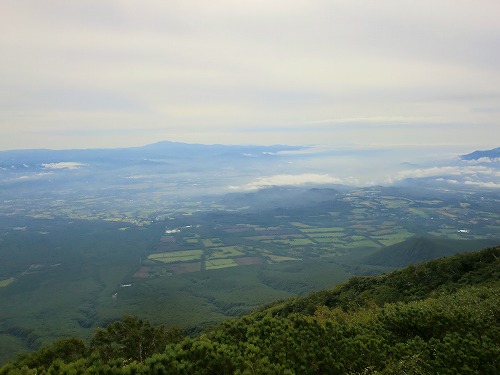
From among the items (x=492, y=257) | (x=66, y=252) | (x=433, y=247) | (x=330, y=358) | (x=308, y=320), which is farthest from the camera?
(x=66, y=252)

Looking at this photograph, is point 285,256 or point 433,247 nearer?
point 433,247

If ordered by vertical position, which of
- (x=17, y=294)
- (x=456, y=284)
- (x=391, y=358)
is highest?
(x=391, y=358)

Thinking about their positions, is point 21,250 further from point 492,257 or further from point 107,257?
point 492,257

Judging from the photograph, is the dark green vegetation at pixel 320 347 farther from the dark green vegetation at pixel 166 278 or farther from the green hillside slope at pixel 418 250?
the green hillside slope at pixel 418 250

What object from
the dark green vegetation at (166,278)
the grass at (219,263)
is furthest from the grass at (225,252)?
the grass at (219,263)

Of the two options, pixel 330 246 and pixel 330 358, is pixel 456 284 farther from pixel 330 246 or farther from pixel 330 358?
pixel 330 246

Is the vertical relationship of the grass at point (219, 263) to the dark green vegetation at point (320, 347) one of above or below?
below

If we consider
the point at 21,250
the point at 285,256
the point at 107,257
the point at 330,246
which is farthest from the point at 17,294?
the point at 330,246

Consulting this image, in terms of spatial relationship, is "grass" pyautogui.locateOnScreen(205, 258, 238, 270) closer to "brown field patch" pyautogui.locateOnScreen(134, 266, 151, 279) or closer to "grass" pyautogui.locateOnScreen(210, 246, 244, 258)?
"grass" pyautogui.locateOnScreen(210, 246, 244, 258)

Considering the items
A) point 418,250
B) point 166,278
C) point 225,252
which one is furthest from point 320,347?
point 225,252

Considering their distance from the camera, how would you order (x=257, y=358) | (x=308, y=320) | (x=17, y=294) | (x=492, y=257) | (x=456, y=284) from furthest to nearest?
(x=17, y=294) → (x=492, y=257) → (x=456, y=284) → (x=308, y=320) → (x=257, y=358)

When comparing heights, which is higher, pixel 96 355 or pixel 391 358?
pixel 96 355
